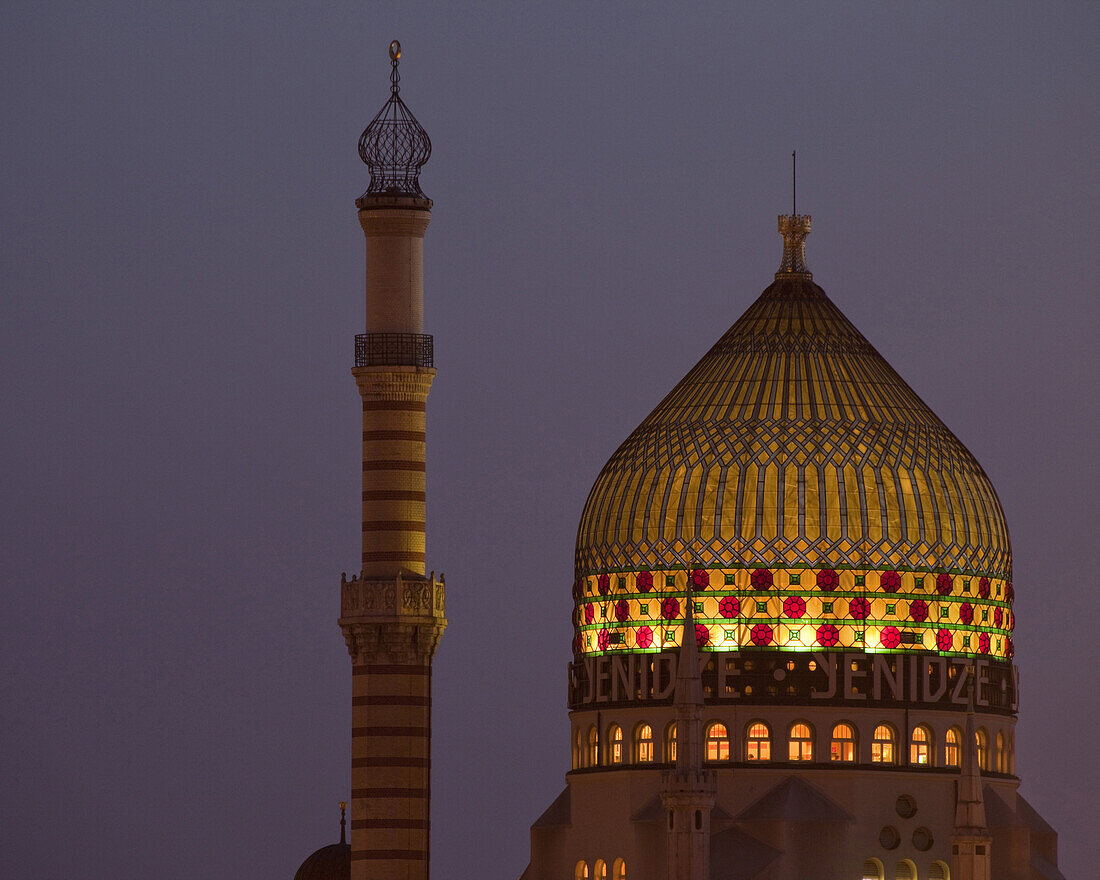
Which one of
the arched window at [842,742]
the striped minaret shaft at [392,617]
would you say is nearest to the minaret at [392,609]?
the striped minaret shaft at [392,617]

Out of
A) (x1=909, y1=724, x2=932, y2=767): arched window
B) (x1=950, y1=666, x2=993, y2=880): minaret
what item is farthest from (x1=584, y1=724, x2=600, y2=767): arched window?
(x1=950, y1=666, x2=993, y2=880): minaret

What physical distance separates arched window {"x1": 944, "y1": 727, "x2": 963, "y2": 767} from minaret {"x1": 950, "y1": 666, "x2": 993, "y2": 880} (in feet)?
8.20

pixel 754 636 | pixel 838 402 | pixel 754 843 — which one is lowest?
pixel 754 843

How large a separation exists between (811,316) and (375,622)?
42.7ft

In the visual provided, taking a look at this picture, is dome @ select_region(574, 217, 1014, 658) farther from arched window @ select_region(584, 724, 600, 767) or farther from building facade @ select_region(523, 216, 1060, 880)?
arched window @ select_region(584, 724, 600, 767)

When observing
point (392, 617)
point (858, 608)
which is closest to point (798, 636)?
point (858, 608)

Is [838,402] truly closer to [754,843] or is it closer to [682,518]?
[682,518]

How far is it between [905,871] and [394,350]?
1709cm

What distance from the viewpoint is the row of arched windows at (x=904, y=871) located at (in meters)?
78.6

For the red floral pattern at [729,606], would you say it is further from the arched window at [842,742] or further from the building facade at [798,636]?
the arched window at [842,742]

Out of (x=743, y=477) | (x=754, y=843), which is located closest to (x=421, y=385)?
(x=743, y=477)

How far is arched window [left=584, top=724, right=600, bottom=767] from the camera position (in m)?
81.9

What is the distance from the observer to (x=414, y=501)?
267 ft

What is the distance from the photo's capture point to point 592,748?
82188mm
